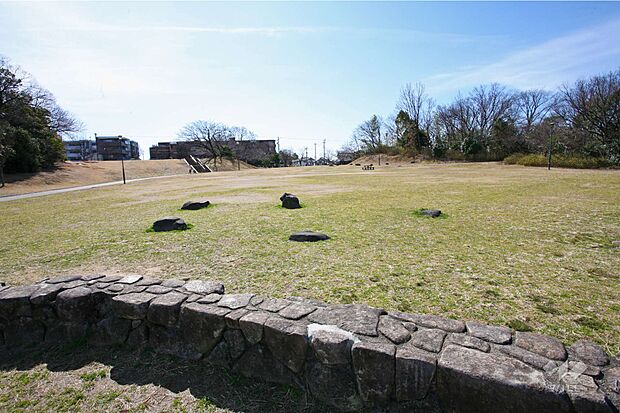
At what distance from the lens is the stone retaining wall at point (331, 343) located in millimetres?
1896

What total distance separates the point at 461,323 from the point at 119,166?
50.5m

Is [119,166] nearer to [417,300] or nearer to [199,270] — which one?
[199,270]

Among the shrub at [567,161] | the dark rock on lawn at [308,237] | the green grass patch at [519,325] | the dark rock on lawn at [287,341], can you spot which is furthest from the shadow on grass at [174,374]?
the shrub at [567,161]

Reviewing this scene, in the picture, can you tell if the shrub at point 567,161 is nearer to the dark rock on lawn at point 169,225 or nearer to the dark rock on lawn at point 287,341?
the dark rock on lawn at point 169,225

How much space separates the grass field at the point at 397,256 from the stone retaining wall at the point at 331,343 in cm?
88

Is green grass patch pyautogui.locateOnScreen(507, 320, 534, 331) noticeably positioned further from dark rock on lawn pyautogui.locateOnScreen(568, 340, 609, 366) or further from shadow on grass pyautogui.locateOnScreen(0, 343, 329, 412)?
shadow on grass pyautogui.locateOnScreen(0, 343, 329, 412)

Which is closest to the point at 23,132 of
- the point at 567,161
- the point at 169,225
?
the point at 169,225

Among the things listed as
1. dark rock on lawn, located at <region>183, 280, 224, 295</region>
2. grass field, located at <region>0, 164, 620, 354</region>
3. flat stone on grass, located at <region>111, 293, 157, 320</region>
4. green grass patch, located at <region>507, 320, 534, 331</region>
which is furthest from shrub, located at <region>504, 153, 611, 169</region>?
flat stone on grass, located at <region>111, 293, 157, 320</region>

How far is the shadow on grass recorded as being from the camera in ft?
8.11

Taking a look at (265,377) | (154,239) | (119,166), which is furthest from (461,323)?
(119,166)

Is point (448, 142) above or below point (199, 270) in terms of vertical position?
above

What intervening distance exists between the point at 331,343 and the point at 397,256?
3165mm

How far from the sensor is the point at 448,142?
49.6 metres

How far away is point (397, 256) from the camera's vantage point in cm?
522
